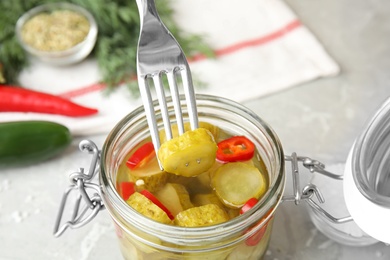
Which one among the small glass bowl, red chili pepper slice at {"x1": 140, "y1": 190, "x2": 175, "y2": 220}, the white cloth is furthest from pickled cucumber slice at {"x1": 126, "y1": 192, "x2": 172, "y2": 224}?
the small glass bowl

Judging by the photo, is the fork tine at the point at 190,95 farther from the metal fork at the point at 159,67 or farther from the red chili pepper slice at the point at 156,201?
the red chili pepper slice at the point at 156,201

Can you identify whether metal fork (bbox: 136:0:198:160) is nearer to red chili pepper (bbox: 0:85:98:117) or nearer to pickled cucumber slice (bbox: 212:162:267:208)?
pickled cucumber slice (bbox: 212:162:267:208)

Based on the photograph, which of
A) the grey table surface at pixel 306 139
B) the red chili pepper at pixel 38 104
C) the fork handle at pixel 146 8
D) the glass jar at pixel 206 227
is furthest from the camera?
the red chili pepper at pixel 38 104

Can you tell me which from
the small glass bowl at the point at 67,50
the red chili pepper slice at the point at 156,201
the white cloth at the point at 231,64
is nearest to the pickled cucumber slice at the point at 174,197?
the red chili pepper slice at the point at 156,201

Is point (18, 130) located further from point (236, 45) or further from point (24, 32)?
point (236, 45)

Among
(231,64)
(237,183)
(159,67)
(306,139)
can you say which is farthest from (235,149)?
(231,64)
